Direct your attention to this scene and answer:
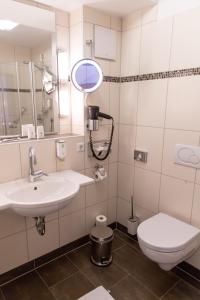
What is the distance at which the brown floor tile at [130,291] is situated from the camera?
1510 mm

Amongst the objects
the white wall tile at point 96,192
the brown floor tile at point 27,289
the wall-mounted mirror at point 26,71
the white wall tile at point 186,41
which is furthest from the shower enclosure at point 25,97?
the brown floor tile at point 27,289

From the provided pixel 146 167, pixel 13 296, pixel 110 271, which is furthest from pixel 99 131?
pixel 13 296

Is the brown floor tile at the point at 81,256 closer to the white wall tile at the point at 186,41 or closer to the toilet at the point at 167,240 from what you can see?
the toilet at the point at 167,240

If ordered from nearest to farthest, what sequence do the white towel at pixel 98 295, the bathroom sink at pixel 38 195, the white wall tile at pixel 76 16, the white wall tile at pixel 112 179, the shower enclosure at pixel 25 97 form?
1. the bathroom sink at pixel 38 195
2. the white towel at pixel 98 295
3. the shower enclosure at pixel 25 97
4. the white wall tile at pixel 76 16
5. the white wall tile at pixel 112 179

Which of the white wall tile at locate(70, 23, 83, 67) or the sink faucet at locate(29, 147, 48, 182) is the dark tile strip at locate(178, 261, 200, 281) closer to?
the sink faucet at locate(29, 147, 48, 182)

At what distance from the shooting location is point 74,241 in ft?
6.56

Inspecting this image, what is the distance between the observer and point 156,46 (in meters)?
1.69

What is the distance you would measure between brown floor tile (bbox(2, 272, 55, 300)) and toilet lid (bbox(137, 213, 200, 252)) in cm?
80

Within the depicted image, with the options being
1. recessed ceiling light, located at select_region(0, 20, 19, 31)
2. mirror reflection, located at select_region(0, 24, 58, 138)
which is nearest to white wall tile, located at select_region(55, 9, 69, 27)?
mirror reflection, located at select_region(0, 24, 58, 138)

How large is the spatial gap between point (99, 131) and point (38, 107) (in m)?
0.58

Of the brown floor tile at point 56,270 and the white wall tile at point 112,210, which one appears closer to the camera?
the brown floor tile at point 56,270

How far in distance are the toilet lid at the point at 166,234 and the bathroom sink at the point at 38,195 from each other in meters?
0.59

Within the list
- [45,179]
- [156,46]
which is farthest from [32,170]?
[156,46]

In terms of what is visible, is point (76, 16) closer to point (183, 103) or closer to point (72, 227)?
point (183, 103)
